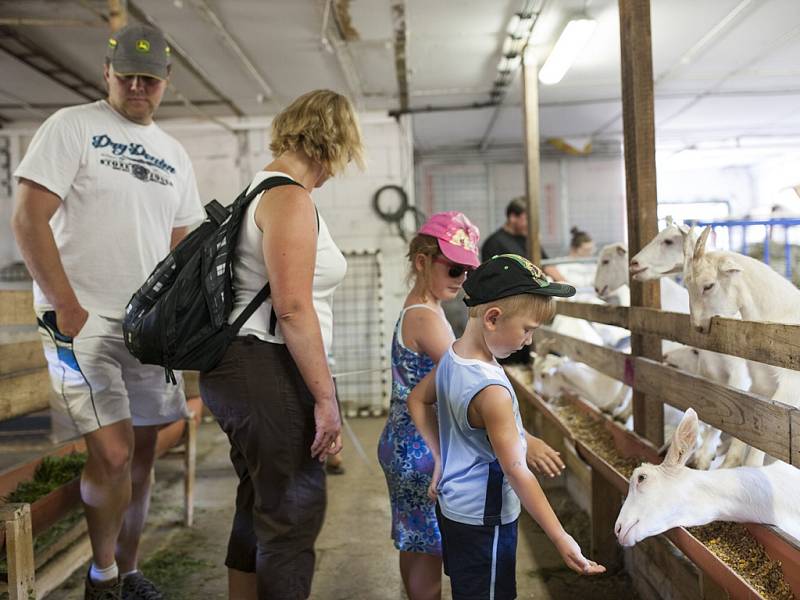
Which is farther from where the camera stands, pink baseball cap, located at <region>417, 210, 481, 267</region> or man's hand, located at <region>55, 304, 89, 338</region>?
man's hand, located at <region>55, 304, 89, 338</region>

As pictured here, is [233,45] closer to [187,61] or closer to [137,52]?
[187,61]

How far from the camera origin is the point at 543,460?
5.10ft

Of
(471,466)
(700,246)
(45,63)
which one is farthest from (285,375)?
Answer: (45,63)

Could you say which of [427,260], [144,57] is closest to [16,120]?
[144,57]

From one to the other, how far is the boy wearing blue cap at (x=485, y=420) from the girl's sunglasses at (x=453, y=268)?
33cm

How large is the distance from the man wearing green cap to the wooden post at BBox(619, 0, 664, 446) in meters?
1.79

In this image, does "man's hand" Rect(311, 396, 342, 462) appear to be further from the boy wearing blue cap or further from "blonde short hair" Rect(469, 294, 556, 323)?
"blonde short hair" Rect(469, 294, 556, 323)

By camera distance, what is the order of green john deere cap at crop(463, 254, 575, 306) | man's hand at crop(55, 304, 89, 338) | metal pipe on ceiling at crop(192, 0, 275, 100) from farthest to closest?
metal pipe on ceiling at crop(192, 0, 275, 100) < man's hand at crop(55, 304, 89, 338) < green john deere cap at crop(463, 254, 575, 306)

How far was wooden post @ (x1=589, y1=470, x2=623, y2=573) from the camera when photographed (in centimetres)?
279

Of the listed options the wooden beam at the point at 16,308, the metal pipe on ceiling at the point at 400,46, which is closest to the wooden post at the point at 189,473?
the wooden beam at the point at 16,308

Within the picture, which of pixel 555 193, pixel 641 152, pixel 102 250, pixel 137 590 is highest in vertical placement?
pixel 555 193

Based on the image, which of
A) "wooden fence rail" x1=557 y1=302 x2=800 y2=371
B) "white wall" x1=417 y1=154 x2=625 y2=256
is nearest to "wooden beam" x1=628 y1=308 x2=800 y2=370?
"wooden fence rail" x1=557 y1=302 x2=800 y2=371

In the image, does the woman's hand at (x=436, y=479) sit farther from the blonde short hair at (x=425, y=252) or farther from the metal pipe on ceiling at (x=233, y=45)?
the metal pipe on ceiling at (x=233, y=45)

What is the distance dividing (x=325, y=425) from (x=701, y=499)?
1041 mm
